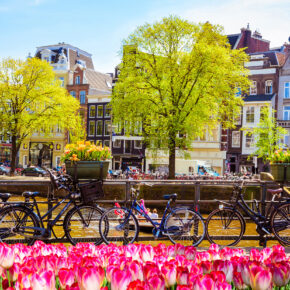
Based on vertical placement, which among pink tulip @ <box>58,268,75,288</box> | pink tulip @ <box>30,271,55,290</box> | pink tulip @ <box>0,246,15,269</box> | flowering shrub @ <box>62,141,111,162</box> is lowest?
pink tulip @ <box>0,246,15,269</box>

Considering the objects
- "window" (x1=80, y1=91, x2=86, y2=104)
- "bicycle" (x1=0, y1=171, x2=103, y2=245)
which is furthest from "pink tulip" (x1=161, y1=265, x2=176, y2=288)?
"window" (x1=80, y1=91, x2=86, y2=104)

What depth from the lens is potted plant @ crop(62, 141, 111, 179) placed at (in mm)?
5883

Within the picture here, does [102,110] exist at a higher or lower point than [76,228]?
higher

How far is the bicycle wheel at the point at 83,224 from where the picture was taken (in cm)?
558

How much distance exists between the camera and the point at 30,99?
96.3ft

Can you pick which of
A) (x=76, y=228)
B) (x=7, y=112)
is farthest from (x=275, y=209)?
(x=7, y=112)

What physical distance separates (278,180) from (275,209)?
1.36 metres

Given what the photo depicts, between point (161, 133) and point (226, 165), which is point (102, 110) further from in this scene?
point (161, 133)

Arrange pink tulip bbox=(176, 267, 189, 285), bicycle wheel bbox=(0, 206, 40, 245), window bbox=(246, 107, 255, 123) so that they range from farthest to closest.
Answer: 1. window bbox=(246, 107, 255, 123)
2. bicycle wheel bbox=(0, 206, 40, 245)
3. pink tulip bbox=(176, 267, 189, 285)

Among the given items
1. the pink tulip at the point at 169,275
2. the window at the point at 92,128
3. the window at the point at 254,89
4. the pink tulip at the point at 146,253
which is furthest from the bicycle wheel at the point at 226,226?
the window at the point at 92,128

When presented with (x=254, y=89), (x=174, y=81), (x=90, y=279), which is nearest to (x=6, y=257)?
(x=90, y=279)

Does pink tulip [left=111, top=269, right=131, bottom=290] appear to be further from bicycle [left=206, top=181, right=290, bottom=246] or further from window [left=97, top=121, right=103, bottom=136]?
window [left=97, top=121, right=103, bottom=136]

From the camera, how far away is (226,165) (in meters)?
39.8

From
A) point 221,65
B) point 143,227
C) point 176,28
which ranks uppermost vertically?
point 176,28
